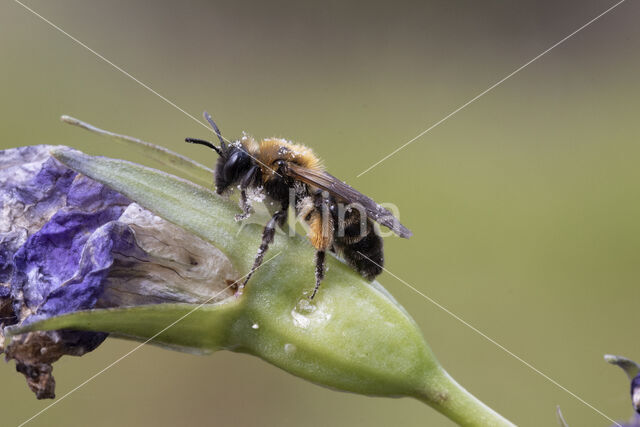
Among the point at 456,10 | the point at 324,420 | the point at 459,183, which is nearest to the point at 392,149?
the point at 459,183

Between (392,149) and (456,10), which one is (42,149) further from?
(456,10)

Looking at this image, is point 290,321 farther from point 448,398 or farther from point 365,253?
point 448,398

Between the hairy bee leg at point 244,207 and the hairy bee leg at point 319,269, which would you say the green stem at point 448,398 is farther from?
the hairy bee leg at point 244,207

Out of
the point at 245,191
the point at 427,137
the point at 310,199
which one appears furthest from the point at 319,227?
the point at 427,137

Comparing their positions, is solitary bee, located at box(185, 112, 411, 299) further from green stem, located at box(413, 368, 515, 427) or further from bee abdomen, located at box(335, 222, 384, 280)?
green stem, located at box(413, 368, 515, 427)

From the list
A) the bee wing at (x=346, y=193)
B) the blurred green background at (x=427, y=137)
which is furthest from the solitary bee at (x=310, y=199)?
the blurred green background at (x=427, y=137)

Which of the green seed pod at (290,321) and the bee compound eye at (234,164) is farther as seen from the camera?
the bee compound eye at (234,164)

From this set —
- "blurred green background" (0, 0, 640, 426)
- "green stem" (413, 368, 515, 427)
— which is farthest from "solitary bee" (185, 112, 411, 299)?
"blurred green background" (0, 0, 640, 426)
